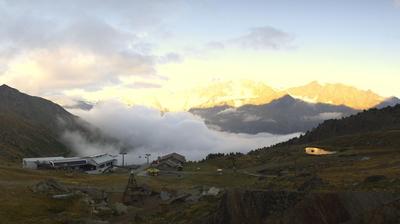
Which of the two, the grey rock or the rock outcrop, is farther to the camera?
the grey rock

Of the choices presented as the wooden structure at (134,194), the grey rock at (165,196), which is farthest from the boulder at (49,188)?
the grey rock at (165,196)

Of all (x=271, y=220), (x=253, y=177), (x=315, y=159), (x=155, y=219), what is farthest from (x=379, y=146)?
(x=271, y=220)

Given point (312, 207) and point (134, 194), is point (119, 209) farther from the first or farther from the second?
point (312, 207)

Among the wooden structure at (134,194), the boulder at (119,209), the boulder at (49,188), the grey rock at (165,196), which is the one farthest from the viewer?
the boulder at (49,188)

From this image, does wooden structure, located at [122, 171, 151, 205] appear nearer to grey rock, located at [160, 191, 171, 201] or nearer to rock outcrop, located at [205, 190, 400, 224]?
grey rock, located at [160, 191, 171, 201]

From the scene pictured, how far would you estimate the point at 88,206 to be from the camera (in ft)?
291

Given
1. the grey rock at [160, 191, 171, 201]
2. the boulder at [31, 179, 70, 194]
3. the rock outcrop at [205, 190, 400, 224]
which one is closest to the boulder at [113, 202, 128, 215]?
the grey rock at [160, 191, 171, 201]

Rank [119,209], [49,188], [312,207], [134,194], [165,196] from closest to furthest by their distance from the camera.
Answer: [312,207] < [119,209] < [165,196] < [49,188] < [134,194]

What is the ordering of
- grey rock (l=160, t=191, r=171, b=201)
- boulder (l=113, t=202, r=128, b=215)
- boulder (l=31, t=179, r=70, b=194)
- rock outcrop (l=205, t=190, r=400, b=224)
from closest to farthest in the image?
rock outcrop (l=205, t=190, r=400, b=224) → boulder (l=113, t=202, r=128, b=215) → grey rock (l=160, t=191, r=171, b=201) → boulder (l=31, t=179, r=70, b=194)

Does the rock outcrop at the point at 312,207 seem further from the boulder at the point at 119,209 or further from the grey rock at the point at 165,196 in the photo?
the grey rock at the point at 165,196

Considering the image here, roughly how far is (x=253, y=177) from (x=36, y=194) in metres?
66.8

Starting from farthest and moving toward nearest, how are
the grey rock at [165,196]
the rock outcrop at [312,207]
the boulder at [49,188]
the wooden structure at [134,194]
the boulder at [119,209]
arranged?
the boulder at [49,188]
the wooden structure at [134,194]
the grey rock at [165,196]
the boulder at [119,209]
the rock outcrop at [312,207]

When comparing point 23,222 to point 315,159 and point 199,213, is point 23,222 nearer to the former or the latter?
point 199,213

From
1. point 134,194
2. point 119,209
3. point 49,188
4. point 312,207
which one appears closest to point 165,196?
point 134,194
